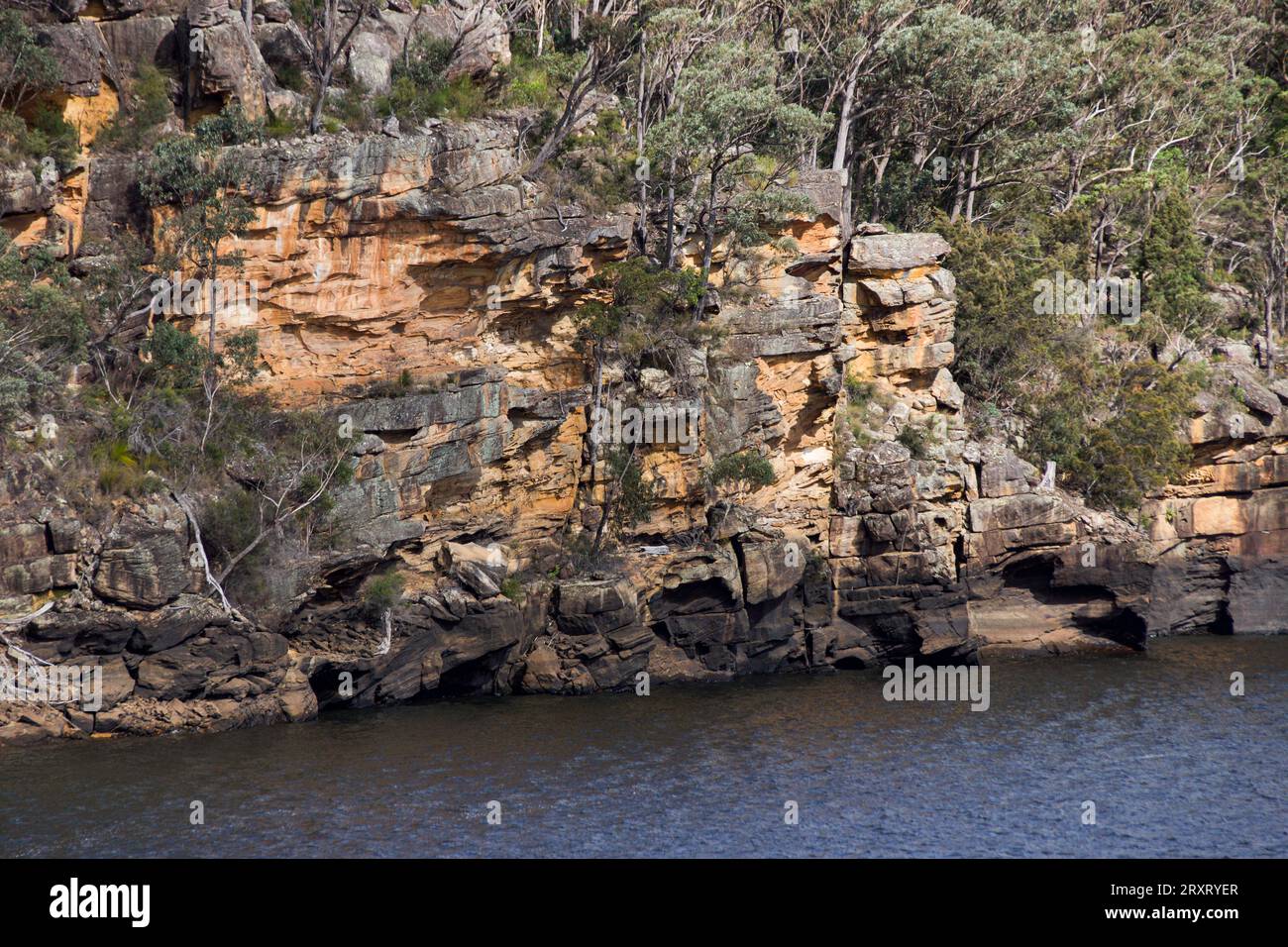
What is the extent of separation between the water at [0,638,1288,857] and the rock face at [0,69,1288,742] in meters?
2.05

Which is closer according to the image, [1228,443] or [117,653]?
[117,653]

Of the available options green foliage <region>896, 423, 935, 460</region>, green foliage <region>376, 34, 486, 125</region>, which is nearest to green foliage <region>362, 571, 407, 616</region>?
green foliage <region>376, 34, 486, 125</region>

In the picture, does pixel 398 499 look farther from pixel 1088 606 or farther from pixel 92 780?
pixel 1088 606

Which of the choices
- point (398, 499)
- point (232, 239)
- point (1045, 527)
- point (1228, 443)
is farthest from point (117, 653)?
point (1228, 443)

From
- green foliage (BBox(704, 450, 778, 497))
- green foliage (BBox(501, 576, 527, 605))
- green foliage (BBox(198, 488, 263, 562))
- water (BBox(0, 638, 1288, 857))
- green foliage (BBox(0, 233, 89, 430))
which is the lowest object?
water (BBox(0, 638, 1288, 857))

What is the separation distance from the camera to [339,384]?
48.7 meters

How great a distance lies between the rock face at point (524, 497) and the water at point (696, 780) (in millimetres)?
2048

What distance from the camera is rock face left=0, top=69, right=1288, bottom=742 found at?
4300cm

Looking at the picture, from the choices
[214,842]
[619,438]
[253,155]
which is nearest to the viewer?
[214,842]

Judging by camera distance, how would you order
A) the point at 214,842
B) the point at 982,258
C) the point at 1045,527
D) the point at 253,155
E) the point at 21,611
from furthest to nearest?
1. the point at 982,258
2. the point at 1045,527
3. the point at 253,155
4. the point at 21,611
5. the point at 214,842

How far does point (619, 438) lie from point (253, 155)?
1470 centimetres

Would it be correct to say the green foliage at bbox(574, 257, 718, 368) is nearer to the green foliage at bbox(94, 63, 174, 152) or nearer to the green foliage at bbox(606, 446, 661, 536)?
the green foliage at bbox(606, 446, 661, 536)

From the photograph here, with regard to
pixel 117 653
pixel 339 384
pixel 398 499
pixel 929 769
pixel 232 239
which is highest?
pixel 232 239

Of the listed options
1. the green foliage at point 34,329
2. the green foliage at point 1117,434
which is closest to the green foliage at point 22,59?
the green foliage at point 34,329
